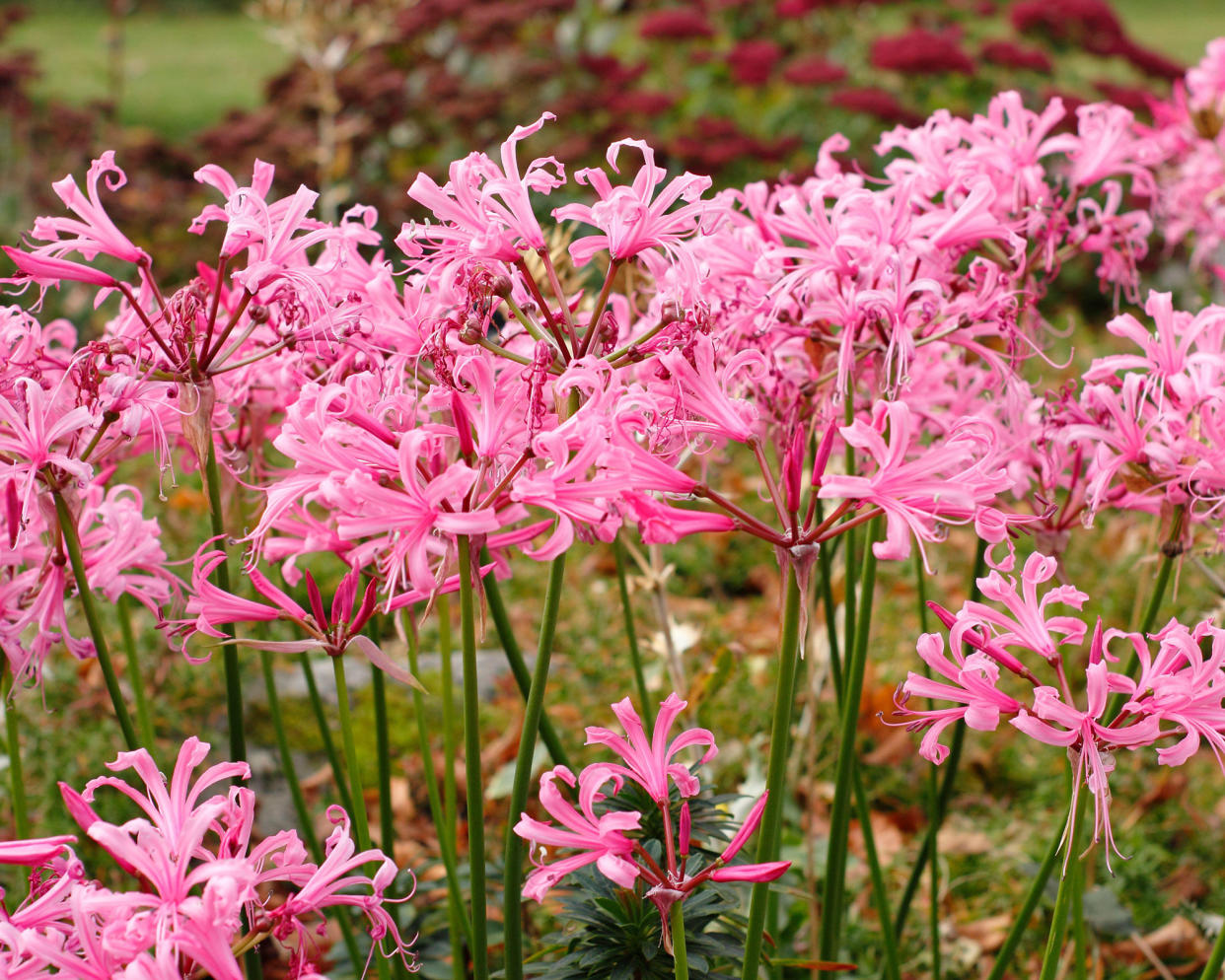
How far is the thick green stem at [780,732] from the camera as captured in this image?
101 centimetres

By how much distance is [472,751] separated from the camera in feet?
3.64

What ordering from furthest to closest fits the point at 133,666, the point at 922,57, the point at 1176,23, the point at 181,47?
the point at 1176,23, the point at 181,47, the point at 922,57, the point at 133,666

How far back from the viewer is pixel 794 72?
684cm

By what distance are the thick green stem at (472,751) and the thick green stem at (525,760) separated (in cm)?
3

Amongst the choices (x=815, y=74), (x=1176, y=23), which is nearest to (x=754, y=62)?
(x=815, y=74)

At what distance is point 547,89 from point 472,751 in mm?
7060

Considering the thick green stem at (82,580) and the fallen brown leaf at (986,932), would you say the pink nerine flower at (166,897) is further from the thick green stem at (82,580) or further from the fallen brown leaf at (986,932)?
the fallen brown leaf at (986,932)

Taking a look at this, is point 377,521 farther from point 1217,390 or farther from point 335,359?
point 1217,390

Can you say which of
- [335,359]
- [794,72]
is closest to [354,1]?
[794,72]

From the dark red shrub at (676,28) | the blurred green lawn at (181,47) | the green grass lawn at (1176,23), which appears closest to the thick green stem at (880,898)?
the dark red shrub at (676,28)

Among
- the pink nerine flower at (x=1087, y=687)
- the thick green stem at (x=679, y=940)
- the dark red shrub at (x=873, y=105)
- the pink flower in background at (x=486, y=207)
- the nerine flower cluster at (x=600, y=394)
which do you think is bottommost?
the thick green stem at (x=679, y=940)

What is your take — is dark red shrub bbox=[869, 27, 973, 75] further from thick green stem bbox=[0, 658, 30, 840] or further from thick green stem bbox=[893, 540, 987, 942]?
thick green stem bbox=[0, 658, 30, 840]

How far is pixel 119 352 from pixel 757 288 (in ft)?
2.20

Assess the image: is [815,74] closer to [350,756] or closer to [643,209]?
[643,209]
